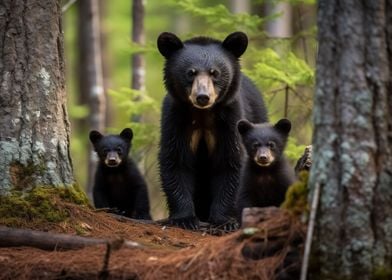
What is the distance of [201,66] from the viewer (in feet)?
27.4

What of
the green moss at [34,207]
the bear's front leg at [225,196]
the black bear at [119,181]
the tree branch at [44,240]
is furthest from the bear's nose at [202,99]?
the black bear at [119,181]

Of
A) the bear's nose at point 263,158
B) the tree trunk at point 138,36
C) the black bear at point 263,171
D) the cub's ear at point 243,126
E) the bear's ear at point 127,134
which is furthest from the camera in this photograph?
the tree trunk at point 138,36

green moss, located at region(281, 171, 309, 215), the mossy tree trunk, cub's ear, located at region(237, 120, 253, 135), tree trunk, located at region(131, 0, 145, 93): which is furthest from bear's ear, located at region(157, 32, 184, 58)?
tree trunk, located at region(131, 0, 145, 93)

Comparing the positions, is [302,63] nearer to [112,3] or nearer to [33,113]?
[33,113]

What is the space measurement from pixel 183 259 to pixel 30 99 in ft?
8.49

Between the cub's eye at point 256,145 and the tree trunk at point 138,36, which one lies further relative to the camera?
the tree trunk at point 138,36

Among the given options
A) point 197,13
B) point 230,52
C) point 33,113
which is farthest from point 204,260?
point 197,13

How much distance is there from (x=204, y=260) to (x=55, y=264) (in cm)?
120

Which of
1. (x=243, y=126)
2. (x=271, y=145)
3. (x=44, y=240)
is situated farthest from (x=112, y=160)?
(x=44, y=240)

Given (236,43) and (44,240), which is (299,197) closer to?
(44,240)

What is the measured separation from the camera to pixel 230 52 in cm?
876

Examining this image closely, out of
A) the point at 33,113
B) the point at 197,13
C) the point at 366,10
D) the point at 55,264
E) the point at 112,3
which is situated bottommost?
the point at 55,264

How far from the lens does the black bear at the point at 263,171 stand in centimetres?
768

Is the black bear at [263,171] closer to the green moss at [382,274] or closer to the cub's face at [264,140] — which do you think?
the cub's face at [264,140]
